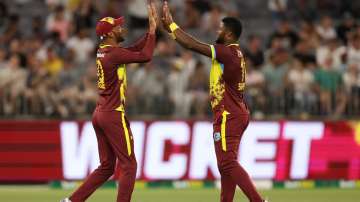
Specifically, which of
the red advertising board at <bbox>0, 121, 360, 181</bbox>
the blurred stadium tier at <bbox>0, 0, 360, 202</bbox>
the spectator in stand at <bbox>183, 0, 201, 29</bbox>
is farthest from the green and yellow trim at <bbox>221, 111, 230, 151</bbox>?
the spectator in stand at <bbox>183, 0, 201, 29</bbox>

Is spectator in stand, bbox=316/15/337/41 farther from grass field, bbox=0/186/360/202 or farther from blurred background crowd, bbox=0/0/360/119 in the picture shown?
grass field, bbox=0/186/360/202

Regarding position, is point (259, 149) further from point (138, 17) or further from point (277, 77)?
point (138, 17)

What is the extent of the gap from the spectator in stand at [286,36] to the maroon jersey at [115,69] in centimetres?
1028

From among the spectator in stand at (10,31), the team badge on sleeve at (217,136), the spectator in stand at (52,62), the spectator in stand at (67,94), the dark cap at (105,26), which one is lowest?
the spectator in stand at (67,94)

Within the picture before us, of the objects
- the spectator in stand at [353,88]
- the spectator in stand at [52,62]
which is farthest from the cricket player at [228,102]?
the spectator in stand at [52,62]

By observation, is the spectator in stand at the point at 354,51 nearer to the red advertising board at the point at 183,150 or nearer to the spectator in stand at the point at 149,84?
the red advertising board at the point at 183,150

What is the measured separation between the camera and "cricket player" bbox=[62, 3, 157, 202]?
13430 millimetres

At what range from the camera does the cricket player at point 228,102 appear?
1336cm

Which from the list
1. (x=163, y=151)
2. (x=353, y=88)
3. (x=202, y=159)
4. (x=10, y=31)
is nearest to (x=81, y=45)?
(x=10, y=31)

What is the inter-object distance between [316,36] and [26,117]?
777 centimetres

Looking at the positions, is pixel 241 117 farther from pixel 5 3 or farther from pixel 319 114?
pixel 5 3

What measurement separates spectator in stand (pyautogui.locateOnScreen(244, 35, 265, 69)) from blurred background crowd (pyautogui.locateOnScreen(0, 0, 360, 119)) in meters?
0.03

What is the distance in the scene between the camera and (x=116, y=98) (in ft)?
44.3

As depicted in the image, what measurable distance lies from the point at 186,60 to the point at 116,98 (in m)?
8.69
